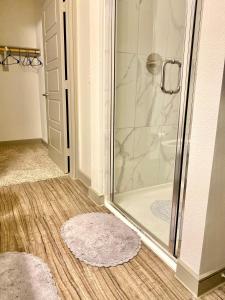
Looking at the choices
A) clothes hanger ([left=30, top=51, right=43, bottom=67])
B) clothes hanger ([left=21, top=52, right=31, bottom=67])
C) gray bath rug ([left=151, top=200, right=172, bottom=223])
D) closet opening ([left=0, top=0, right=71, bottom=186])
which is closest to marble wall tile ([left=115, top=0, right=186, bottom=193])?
gray bath rug ([left=151, top=200, right=172, bottom=223])

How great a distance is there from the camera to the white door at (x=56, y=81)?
2.60 m

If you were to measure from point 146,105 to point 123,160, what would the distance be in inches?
23.2

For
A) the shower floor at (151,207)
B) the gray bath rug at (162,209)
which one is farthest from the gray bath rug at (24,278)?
the gray bath rug at (162,209)

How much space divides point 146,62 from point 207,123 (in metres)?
1.36

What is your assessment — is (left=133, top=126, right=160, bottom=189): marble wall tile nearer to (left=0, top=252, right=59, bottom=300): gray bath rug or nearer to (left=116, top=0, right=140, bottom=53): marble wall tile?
(left=116, top=0, right=140, bottom=53): marble wall tile

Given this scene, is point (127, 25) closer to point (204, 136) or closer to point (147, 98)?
point (147, 98)

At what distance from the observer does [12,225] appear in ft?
5.94

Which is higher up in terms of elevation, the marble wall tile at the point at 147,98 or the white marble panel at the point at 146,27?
the white marble panel at the point at 146,27

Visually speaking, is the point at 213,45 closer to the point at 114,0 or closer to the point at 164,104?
the point at 114,0

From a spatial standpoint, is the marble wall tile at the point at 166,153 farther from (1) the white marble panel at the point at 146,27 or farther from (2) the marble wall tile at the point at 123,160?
(1) the white marble panel at the point at 146,27

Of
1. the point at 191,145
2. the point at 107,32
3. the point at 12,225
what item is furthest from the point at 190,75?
the point at 12,225

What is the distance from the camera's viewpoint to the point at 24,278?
4.19ft

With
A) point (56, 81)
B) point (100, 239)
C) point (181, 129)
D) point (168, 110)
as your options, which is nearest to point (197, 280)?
point (100, 239)

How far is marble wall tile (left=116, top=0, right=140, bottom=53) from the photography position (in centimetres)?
192
